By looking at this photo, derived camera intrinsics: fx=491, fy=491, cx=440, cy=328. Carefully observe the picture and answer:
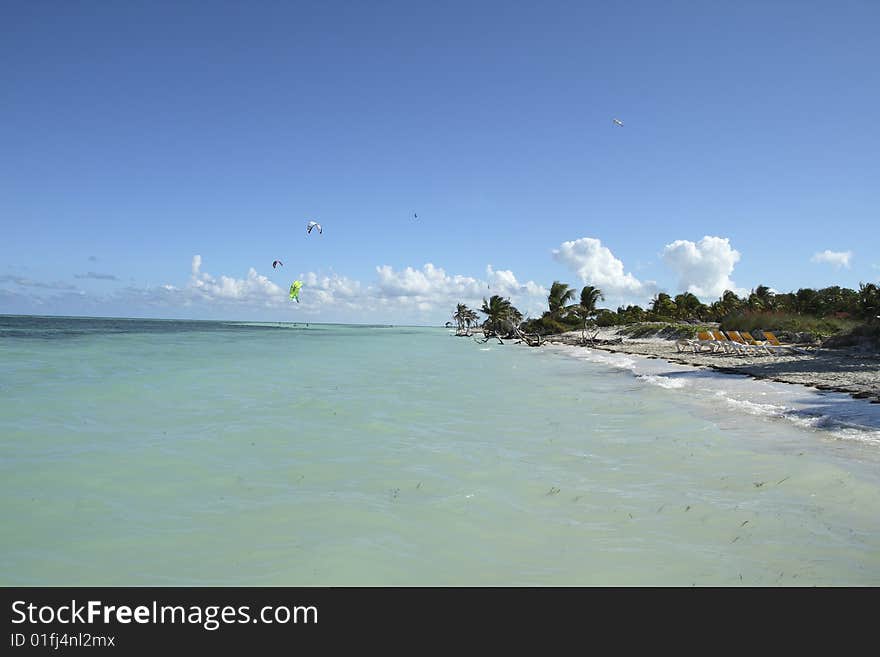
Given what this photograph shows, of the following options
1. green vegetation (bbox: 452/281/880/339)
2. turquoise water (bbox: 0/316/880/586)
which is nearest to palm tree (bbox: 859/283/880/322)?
green vegetation (bbox: 452/281/880/339)

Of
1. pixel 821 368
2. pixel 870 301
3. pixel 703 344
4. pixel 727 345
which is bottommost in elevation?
pixel 821 368

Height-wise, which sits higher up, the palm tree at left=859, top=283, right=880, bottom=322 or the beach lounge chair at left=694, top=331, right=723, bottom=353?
the palm tree at left=859, top=283, right=880, bottom=322

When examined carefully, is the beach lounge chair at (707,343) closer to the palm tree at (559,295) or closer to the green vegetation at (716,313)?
the green vegetation at (716,313)

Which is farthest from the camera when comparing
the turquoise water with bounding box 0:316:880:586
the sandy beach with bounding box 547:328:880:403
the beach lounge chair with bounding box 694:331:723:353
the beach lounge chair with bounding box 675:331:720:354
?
the beach lounge chair with bounding box 675:331:720:354

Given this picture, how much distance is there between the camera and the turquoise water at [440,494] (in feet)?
15.6

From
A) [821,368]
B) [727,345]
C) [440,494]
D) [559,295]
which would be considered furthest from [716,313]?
[440,494]

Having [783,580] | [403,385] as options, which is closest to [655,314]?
[403,385]

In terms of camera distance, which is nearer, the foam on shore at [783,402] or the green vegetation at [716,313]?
the foam on shore at [783,402]

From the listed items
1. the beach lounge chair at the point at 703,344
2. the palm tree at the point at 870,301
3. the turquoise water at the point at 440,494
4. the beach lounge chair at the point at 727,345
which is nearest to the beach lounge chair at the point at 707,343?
the beach lounge chair at the point at 703,344

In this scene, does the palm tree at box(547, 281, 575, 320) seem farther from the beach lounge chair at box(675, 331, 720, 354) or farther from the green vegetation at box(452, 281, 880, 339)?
the beach lounge chair at box(675, 331, 720, 354)

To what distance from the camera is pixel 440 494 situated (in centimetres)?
693

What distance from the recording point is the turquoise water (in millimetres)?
4750

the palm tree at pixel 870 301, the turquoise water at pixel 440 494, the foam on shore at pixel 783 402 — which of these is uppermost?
the palm tree at pixel 870 301

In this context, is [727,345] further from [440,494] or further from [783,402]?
[440,494]
